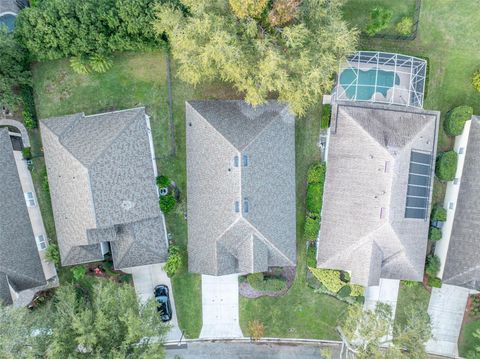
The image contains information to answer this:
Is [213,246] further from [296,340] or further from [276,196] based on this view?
[296,340]

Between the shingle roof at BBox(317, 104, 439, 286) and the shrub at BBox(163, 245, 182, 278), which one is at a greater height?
the shingle roof at BBox(317, 104, 439, 286)

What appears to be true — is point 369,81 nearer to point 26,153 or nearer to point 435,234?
point 435,234

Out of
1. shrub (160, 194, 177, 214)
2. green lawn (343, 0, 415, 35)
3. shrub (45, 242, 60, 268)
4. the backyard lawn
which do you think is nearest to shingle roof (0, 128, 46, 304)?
shrub (45, 242, 60, 268)

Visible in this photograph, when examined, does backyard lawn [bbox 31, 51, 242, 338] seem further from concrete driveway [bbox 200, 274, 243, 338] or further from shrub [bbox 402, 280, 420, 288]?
shrub [bbox 402, 280, 420, 288]

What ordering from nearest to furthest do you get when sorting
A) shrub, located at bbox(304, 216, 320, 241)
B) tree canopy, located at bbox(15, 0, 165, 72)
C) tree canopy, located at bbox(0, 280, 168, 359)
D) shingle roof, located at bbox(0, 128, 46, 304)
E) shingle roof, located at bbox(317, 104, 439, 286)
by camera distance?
tree canopy, located at bbox(0, 280, 168, 359), tree canopy, located at bbox(15, 0, 165, 72), shingle roof, located at bbox(317, 104, 439, 286), shingle roof, located at bbox(0, 128, 46, 304), shrub, located at bbox(304, 216, 320, 241)

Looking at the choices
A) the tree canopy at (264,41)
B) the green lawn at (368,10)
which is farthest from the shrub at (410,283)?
the green lawn at (368,10)
